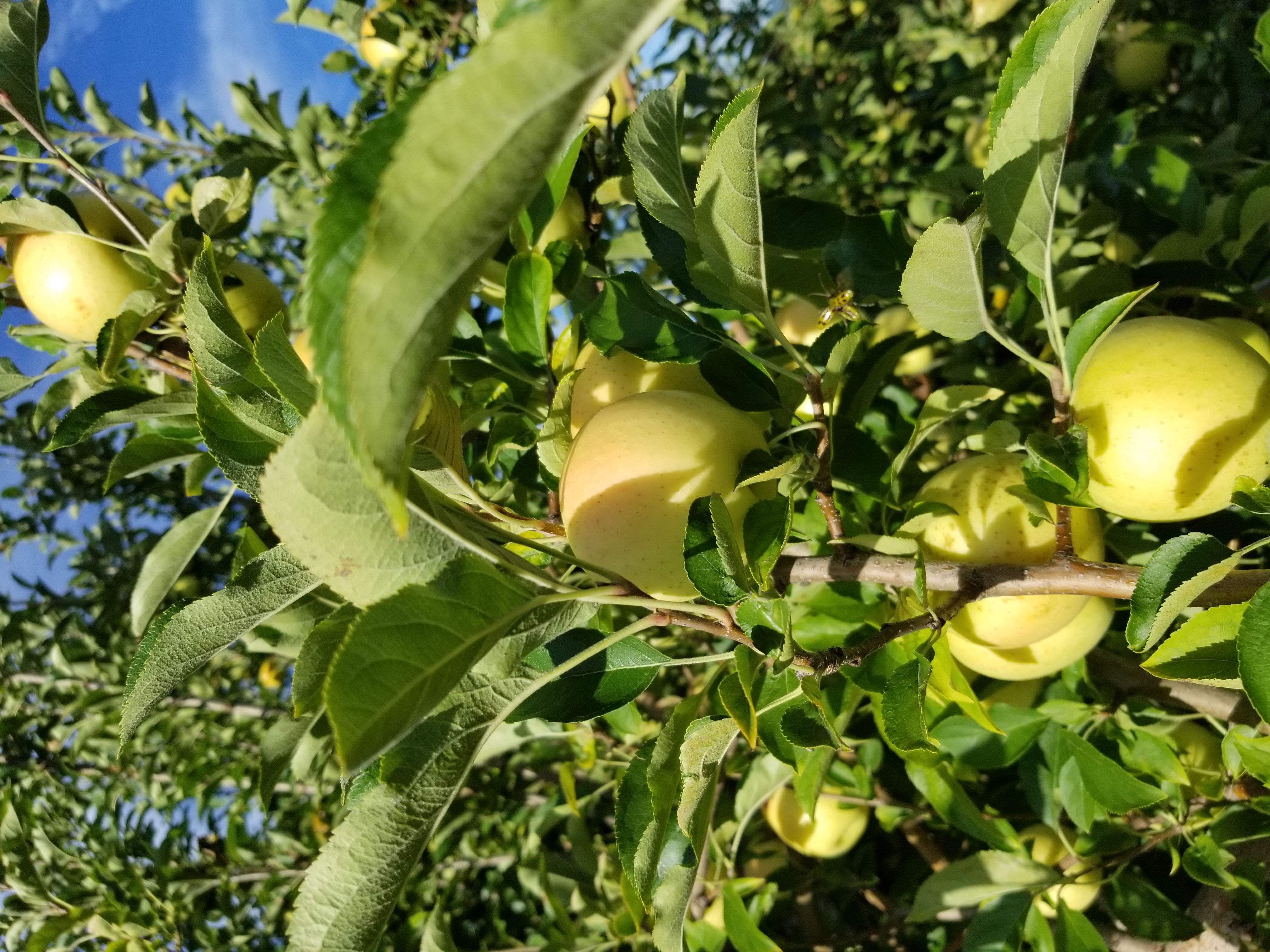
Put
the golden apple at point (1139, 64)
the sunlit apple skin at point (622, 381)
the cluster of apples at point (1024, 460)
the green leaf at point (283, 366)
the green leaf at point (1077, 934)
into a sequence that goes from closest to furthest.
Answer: the green leaf at point (283, 366), the cluster of apples at point (1024, 460), the sunlit apple skin at point (622, 381), the green leaf at point (1077, 934), the golden apple at point (1139, 64)

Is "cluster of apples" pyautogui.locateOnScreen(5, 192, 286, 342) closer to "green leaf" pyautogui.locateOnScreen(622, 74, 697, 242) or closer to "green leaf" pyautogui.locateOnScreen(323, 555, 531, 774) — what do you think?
"green leaf" pyautogui.locateOnScreen(622, 74, 697, 242)

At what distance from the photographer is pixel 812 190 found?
1492 millimetres

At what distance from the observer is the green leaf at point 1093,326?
0.66m

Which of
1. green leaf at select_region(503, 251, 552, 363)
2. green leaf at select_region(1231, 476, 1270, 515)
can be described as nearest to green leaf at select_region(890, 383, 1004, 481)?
green leaf at select_region(1231, 476, 1270, 515)

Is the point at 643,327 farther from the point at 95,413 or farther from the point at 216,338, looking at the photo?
the point at 95,413

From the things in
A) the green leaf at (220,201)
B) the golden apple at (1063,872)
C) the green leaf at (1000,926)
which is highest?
the green leaf at (220,201)

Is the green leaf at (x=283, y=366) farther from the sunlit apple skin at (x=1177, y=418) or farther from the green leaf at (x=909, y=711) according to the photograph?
the sunlit apple skin at (x=1177, y=418)

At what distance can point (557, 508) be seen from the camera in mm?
1021

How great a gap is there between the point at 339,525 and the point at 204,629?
0.86 ft

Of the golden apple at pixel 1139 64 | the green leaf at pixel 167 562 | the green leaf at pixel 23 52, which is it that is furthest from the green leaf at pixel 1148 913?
the golden apple at pixel 1139 64

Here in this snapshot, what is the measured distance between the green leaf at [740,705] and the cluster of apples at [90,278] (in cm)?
92

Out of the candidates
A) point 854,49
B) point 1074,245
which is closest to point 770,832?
point 1074,245

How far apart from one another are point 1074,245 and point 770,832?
5.47 feet

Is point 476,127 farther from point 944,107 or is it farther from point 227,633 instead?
point 944,107
